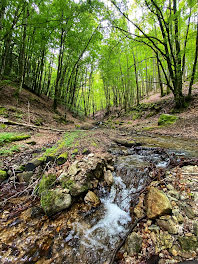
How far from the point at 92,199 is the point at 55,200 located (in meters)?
0.78

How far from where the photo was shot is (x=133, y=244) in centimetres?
168

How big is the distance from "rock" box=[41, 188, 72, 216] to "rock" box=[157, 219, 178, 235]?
1713 millimetres

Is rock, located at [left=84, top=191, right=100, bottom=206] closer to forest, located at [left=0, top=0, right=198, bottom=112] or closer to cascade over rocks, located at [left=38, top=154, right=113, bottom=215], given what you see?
cascade over rocks, located at [left=38, top=154, right=113, bottom=215]

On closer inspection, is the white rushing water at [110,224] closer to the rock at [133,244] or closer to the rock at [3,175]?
the rock at [133,244]

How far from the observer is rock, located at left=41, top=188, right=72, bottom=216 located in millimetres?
2366

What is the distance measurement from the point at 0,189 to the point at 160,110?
14.0m

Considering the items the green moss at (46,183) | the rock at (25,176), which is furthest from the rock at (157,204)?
the rock at (25,176)

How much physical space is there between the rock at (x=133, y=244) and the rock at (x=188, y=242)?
0.51m

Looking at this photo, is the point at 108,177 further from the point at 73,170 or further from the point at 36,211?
the point at 36,211

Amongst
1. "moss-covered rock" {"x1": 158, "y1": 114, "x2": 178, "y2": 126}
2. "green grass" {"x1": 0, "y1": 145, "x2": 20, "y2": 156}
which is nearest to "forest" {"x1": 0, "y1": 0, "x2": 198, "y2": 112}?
"moss-covered rock" {"x1": 158, "y1": 114, "x2": 178, "y2": 126}

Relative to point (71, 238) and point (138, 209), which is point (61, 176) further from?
point (138, 209)

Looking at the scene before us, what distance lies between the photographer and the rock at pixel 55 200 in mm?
2366

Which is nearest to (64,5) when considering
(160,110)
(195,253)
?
(160,110)

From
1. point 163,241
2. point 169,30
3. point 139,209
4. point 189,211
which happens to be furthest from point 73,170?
point 169,30
